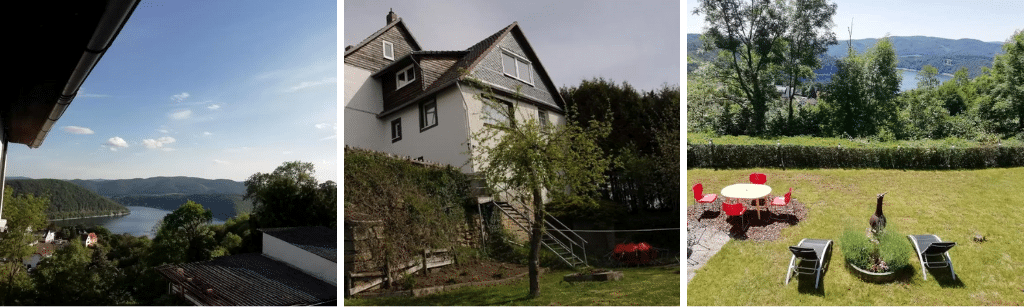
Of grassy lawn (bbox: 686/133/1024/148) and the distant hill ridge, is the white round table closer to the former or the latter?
grassy lawn (bbox: 686/133/1024/148)

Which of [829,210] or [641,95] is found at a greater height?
[641,95]

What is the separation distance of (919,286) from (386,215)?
4.06 metres

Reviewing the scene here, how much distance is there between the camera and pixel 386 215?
5.43 metres

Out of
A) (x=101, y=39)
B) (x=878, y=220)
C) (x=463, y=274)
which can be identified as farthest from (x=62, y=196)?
(x=878, y=220)

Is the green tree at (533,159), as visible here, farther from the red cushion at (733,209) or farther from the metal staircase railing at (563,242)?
the red cushion at (733,209)

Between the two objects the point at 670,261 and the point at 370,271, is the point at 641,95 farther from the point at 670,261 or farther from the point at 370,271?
the point at 370,271

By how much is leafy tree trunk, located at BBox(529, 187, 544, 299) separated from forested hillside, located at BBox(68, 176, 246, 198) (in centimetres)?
269

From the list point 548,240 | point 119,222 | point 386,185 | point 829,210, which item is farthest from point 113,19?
point 829,210

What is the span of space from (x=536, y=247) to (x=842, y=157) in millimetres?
2722

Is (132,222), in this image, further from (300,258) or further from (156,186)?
(300,258)

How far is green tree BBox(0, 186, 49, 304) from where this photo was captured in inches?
207

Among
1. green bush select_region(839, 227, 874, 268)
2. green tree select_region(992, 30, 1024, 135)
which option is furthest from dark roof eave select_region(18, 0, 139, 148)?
green tree select_region(992, 30, 1024, 135)

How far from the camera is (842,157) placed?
5.83 meters

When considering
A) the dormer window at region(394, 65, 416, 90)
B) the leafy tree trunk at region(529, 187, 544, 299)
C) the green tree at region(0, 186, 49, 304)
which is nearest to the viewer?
the green tree at region(0, 186, 49, 304)
